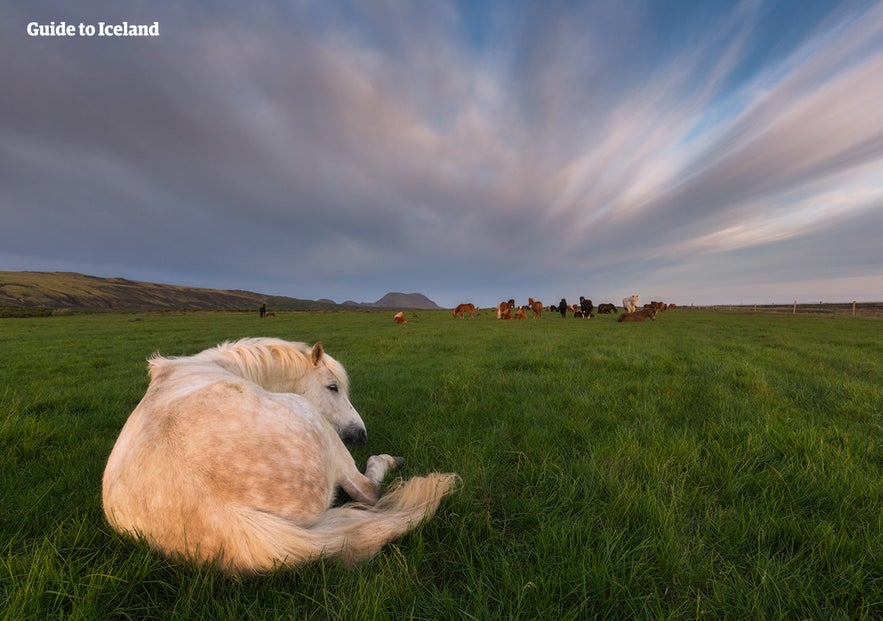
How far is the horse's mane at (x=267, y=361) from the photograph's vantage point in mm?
3893

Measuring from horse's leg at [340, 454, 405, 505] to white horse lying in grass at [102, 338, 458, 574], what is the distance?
0.04ft

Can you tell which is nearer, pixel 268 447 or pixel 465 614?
pixel 465 614

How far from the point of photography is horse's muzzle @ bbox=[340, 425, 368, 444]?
403cm

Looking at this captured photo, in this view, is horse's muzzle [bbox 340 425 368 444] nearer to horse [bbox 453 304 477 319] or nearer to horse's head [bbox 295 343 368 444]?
horse's head [bbox 295 343 368 444]

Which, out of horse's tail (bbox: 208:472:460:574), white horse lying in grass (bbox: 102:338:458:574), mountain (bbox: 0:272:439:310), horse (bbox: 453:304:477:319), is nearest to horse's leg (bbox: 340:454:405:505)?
white horse lying in grass (bbox: 102:338:458:574)

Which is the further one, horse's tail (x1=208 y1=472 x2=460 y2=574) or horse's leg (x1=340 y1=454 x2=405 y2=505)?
horse's leg (x1=340 y1=454 x2=405 y2=505)

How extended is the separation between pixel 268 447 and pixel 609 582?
2167mm

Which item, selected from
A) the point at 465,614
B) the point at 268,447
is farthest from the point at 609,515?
the point at 268,447

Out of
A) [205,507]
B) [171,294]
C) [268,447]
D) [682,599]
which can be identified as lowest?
[682,599]

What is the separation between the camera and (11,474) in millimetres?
3035

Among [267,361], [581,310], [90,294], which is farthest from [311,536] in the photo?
[90,294]

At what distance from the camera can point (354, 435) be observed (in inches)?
159

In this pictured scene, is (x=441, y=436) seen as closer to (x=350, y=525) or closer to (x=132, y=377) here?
(x=350, y=525)

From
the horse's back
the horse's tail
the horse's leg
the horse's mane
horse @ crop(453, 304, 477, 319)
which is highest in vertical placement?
horse @ crop(453, 304, 477, 319)
